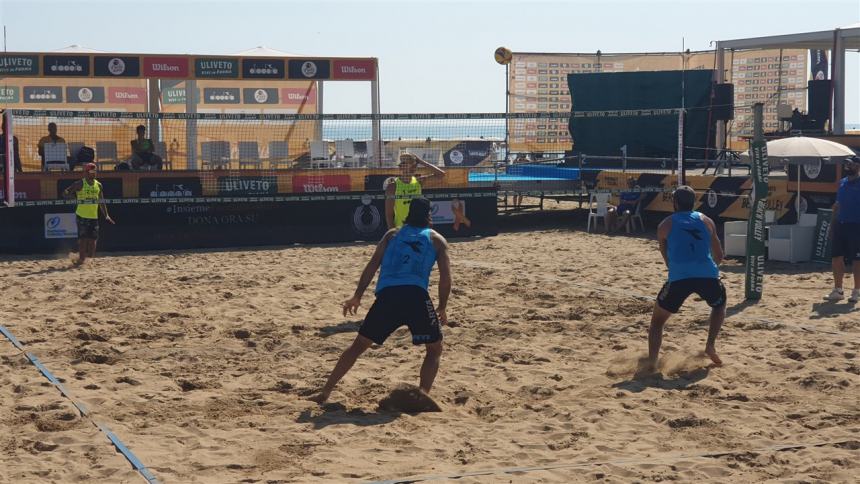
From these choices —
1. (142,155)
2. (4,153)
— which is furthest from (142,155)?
(4,153)

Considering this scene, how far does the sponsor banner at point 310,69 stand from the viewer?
2067 cm

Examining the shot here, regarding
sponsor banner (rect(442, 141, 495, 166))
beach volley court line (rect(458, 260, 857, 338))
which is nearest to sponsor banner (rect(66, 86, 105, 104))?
sponsor banner (rect(442, 141, 495, 166))

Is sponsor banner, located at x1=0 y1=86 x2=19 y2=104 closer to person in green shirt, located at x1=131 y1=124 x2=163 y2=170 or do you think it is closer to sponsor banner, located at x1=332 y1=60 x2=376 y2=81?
person in green shirt, located at x1=131 y1=124 x2=163 y2=170

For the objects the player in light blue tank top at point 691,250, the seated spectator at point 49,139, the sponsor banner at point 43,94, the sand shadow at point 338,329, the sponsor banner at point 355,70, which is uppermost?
the sponsor banner at point 355,70

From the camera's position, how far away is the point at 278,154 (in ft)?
62.7

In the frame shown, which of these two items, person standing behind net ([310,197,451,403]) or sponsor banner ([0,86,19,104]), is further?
sponsor banner ([0,86,19,104])

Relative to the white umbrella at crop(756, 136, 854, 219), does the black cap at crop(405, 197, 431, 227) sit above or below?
below

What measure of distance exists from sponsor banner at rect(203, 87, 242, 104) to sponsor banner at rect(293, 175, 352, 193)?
7.39m

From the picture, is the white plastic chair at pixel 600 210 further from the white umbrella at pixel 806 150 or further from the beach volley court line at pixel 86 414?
the beach volley court line at pixel 86 414

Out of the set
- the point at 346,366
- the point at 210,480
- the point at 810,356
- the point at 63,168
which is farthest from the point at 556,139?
the point at 210,480

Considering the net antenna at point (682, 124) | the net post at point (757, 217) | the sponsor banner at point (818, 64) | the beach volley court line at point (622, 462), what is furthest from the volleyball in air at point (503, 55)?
the beach volley court line at point (622, 462)

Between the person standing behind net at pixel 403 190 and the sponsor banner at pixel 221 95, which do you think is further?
the sponsor banner at pixel 221 95

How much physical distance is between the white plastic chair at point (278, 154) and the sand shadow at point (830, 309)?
33.7 ft

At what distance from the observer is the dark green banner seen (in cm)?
1082
